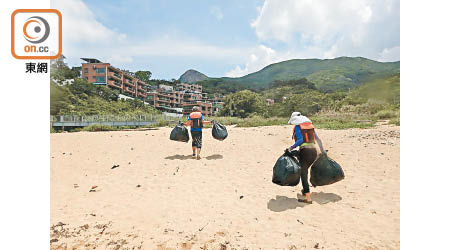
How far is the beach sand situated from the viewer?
288 centimetres

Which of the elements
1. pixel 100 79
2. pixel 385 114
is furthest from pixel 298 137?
pixel 100 79

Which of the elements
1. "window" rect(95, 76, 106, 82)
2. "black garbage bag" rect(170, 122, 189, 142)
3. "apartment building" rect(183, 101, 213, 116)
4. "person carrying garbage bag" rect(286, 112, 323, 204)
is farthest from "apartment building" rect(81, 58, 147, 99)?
"person carrying garbage bag" rect(286, 112, 323, 204)

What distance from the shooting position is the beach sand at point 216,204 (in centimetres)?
288

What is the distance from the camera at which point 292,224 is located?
3.23 m

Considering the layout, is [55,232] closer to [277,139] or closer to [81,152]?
[81,152]

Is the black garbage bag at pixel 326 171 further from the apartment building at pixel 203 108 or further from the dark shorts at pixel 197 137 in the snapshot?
the apartment building at pixel 203 108

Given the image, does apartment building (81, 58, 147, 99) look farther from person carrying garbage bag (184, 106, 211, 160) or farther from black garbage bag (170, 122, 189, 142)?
person carrying garbage bag (184, 106, 211, 160)

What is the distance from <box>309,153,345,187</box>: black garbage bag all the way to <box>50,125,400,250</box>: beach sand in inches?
14.7

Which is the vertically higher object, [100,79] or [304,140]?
[100,79]

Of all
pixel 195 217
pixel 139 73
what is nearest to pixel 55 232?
pixel 195 217

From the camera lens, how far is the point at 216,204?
3.96 metres

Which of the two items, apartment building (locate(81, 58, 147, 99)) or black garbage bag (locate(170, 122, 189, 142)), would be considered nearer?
black garbage bag (locate(170, 122, 189, 142))

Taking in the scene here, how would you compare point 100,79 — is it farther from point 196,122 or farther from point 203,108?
point 196,122

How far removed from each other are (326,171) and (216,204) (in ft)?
6.11
